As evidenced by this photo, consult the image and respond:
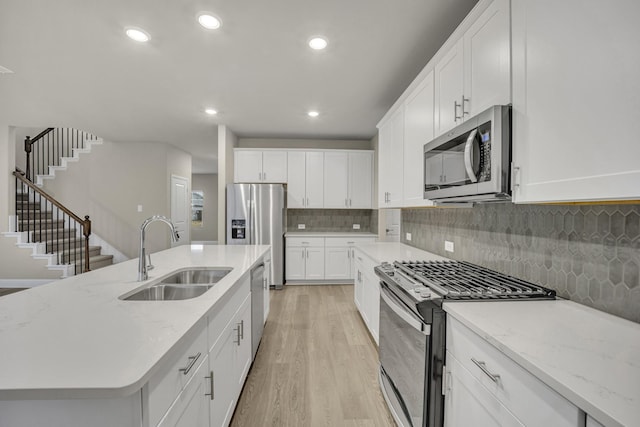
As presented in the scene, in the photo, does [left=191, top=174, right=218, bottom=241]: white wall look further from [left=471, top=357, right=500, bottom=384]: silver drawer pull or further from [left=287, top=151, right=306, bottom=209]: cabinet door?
[left=471, top=357, right=500, bottom=384]: silver drawer pull

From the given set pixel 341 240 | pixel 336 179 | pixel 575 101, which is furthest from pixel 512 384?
pixel 336 179

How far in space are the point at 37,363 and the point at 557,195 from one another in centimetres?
174

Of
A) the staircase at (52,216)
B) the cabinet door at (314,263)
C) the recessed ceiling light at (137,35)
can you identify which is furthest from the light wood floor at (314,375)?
the staircase at (52,216)

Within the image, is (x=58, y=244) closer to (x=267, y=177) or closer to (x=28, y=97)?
(x=28, y=97)

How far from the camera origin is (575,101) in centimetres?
98

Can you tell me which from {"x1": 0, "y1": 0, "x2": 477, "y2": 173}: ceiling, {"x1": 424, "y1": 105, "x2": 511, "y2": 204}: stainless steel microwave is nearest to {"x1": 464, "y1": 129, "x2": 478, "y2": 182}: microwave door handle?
{"x1": 424, "y1": 105, "x2": 511, "y2": 204}: stainless steel microwave

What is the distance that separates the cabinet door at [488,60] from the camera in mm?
1328

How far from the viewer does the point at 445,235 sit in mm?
2584

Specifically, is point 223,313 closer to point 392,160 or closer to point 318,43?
point 318,43

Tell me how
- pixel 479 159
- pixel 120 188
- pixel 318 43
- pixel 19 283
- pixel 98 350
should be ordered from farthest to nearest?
1. pixel 120 188
2. pixel 19 283
3. pixel 318 43
4. pixel 479 159
5. pixel 98 350

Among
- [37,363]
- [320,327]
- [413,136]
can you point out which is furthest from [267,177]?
[37,363]

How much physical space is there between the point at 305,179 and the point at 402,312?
152 inches

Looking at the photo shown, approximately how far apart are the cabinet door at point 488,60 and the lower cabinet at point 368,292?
1.46 m

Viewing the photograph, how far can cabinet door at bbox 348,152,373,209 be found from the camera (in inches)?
204
